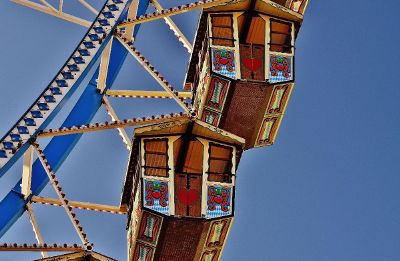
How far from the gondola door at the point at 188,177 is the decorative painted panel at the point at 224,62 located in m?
1.50

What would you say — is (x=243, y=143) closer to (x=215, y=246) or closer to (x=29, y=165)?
(x=215, y=246)

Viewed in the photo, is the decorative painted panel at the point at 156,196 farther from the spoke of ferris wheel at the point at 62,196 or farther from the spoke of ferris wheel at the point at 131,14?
the spoke of ferris wheel at the point at 131,14

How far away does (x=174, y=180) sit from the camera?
808 inches

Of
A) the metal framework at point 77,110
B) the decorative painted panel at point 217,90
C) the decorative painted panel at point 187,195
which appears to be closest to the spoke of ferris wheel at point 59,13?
the metal framework at point 77,110

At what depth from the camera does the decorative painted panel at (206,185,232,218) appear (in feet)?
66.6

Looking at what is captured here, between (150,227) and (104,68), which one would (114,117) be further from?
(150,227)

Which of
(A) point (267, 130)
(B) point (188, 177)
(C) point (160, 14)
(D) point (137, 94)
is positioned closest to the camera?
(B) point (188, 177)

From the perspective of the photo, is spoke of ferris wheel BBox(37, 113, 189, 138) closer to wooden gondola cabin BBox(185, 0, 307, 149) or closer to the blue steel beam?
the blue steel beam

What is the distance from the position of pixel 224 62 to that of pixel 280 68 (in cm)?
104

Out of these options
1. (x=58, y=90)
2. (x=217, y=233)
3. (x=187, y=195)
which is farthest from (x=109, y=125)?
(x=217, y=233)

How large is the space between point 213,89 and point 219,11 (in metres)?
2.03

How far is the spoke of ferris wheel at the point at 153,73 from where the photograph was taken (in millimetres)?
21016

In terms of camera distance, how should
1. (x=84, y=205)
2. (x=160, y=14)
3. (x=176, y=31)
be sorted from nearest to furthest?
(x=84, y=205)
(x=160, y=14)
(x=176, y=31)

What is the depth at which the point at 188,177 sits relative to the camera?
813 inches
